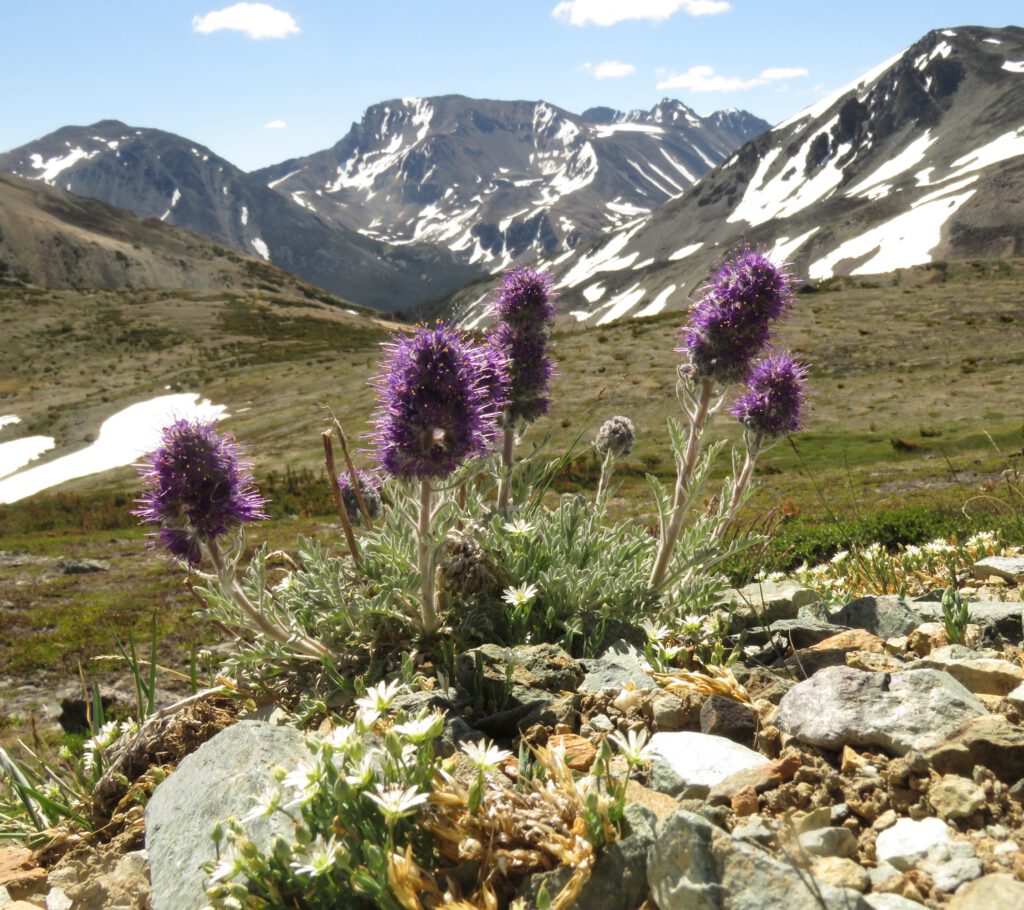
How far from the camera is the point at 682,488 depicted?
18.6 ft

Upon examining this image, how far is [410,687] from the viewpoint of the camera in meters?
4.61

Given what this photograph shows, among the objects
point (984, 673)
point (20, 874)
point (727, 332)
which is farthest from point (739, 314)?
point (20, 874)

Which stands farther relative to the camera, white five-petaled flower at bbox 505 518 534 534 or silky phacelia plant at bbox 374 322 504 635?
white five-petaled flower at bbox 505 518 534 534

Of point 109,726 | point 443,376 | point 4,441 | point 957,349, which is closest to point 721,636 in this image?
point 443,376

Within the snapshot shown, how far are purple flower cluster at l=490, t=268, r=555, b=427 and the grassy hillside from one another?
0.64 m

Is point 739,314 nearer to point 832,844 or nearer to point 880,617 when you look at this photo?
point 880,617

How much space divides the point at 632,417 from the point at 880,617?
131ft

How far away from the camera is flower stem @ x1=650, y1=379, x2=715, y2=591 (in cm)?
560

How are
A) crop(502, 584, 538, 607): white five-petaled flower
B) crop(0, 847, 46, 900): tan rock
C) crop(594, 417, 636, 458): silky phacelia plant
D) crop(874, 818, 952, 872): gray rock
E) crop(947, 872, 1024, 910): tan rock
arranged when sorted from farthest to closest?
crop(594, 417, 636, 458): silky phacelia plant → crop(502, 584, 538, 607): white five-petaled flower → crop(0, 847, 46, 900): tan rock → crop(874, 818, 952, 872): gray rock → crop(947, 872, 1024, 910): tan rock

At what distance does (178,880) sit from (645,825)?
2.04m

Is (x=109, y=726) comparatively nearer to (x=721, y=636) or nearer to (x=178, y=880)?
(x=178, y=880)

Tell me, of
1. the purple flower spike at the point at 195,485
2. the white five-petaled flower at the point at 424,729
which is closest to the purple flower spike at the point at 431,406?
the purple flower spike at the point at 195,485

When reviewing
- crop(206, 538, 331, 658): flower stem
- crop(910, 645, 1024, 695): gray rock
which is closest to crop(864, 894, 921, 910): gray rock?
crop(910, 645, 1024, 695): gray rock

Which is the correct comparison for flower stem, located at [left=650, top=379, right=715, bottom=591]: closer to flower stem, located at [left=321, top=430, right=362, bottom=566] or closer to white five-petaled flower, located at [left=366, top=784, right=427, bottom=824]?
flower stem, located at [left=321, top=430, right=362, bottom=566]
